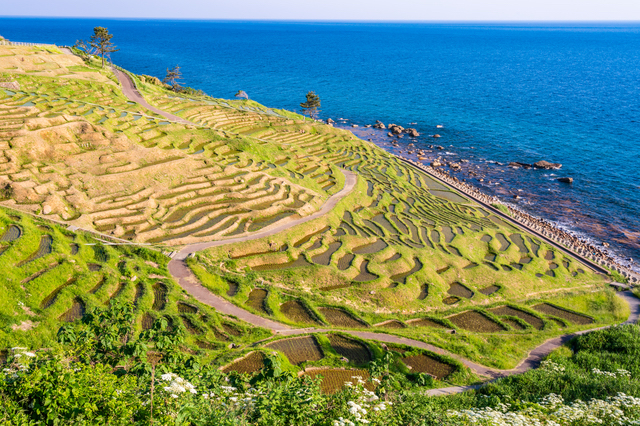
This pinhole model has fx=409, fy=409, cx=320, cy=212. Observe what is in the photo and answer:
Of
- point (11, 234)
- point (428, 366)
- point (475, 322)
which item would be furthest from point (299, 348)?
point (11, 234)

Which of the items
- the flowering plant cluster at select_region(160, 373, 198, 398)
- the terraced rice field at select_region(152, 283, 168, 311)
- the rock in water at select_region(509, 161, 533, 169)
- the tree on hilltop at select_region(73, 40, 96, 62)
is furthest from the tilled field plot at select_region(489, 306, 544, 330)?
the tree on hilltop at select_region(73, 40, 96, 62)

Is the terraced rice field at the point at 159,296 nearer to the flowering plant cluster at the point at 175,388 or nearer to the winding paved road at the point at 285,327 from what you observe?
the winding paved road at the point at 285,327

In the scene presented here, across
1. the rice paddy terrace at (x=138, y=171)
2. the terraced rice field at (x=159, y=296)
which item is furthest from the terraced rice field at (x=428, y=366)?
the rice paddy terrace at (x=138, y=171)

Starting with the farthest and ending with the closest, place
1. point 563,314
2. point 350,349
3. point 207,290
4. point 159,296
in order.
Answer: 1. point 563,314
2. point 207,290
3. point 159,296
4. point 350,349

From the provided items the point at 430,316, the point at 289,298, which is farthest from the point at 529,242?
the point at 289,298

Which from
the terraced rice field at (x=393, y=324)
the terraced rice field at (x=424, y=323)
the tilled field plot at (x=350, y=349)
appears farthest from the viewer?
the terraced rice field at (x=424, y=323)

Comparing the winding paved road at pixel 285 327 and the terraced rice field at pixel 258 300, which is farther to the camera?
the terraced rice field at pixel 258 300

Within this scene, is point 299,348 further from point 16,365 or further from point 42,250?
point 42,250
